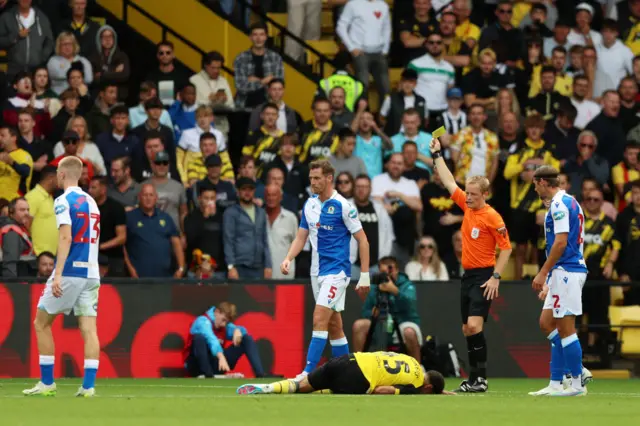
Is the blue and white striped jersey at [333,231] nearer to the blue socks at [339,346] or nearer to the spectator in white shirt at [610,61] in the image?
the blue socks at [339,346]

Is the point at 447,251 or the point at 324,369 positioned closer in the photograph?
the point at 324,369

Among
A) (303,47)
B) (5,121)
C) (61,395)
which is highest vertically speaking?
(303,47)

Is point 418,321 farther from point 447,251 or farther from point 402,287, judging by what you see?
point 447,251

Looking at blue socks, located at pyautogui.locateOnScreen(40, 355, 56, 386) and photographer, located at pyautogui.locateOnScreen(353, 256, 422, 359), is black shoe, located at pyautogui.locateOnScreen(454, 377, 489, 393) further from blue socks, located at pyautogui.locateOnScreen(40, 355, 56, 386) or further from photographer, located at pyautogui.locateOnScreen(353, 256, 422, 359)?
blue socks, located at pyautogui.locateOnScreen(40, 355, 56, 386)

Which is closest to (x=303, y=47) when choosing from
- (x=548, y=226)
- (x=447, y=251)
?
(x=447, y=251)

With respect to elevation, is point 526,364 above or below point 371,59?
below

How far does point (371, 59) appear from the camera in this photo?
24.3 m

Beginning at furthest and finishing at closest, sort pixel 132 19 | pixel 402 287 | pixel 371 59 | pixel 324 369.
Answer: pixel 132 19, pixel 371 59, pixel 402 287, pixel 324 369

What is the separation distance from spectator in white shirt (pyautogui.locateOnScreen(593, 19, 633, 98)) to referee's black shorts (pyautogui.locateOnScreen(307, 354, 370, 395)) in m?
12.2

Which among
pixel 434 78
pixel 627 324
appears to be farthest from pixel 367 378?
pixel 434 78

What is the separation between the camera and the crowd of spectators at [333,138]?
66.1ft

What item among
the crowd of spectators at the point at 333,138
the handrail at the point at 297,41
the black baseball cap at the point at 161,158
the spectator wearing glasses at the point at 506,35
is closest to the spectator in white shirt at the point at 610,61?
the crowd of spectators at the point at 333,138

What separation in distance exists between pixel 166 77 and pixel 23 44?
7.63 feet

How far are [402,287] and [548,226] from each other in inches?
174
